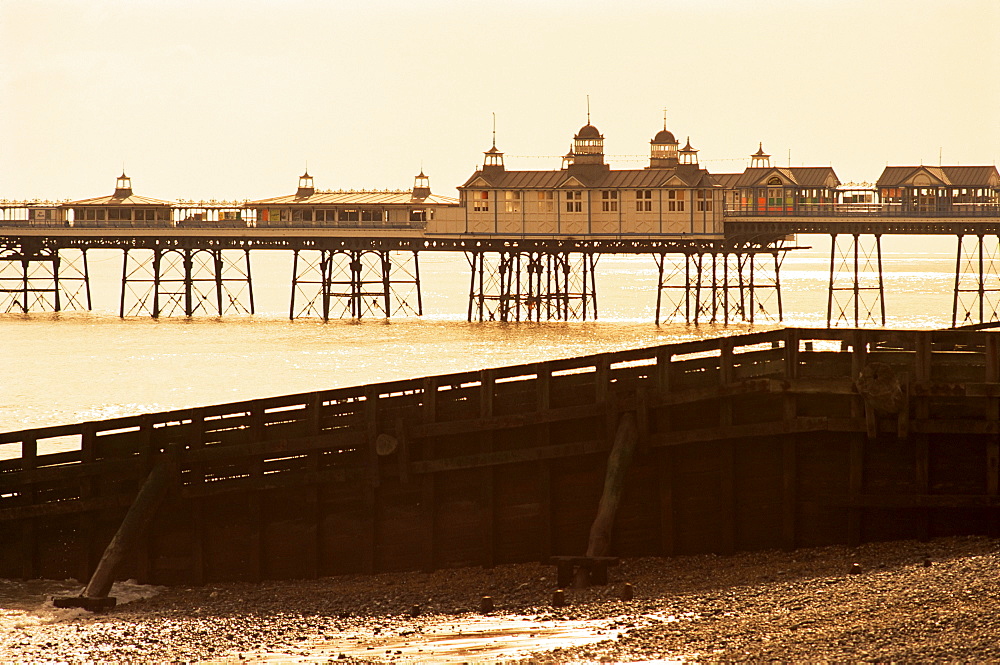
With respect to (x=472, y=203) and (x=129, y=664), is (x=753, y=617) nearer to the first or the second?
(x=129, y=664)

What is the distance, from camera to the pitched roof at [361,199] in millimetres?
85625

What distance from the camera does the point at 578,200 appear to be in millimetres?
77500

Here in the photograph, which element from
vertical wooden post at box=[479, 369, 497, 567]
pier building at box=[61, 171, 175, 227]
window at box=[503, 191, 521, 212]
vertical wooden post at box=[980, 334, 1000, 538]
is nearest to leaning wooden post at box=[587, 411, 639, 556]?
vertical wooden post at box=[479, 369, 497, 567]

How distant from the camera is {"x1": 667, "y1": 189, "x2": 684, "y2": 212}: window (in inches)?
2975

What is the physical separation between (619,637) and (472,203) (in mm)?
64757

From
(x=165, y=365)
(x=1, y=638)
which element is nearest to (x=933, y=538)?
(x=1, y=638)

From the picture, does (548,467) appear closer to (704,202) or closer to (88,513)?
(88,513)

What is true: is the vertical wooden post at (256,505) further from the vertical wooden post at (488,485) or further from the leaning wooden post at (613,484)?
the leaning wooden post at (613,484)

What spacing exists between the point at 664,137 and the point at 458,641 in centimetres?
6981

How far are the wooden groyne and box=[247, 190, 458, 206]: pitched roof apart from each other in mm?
61741

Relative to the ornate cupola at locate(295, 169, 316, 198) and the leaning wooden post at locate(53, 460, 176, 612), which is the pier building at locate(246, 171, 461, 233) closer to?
the ornate cupola at locate(295, 169, 316, 198)

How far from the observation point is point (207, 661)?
17375 mm

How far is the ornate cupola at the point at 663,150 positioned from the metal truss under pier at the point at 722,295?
5.54 m

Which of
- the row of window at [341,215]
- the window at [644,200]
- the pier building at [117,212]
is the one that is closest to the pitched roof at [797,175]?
the window at [644,200]
